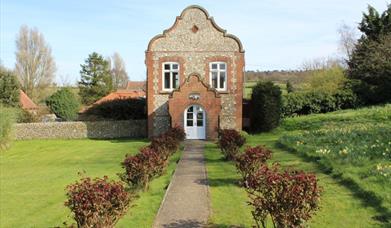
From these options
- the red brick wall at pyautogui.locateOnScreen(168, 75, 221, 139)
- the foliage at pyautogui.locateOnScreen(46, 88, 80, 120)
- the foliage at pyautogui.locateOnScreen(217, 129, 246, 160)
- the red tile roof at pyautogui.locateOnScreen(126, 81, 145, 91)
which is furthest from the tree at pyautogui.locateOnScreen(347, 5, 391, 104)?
the red tile roof at pyautogui.locateOnScreen(126, 81, 145, 91)

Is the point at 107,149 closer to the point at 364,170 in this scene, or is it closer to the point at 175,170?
the point at 175,170

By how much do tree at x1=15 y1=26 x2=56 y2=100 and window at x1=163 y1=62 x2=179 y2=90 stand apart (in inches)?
1297

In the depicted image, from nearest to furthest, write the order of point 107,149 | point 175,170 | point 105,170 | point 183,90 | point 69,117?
point 175,170 → point 105,170 → point 107,149 → point 183,90 → point 69,117

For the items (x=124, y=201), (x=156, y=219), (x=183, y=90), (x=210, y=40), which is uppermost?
(x=210, y=40)

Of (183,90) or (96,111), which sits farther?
(96,111)

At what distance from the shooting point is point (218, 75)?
3388 cm

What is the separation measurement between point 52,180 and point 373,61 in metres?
31.6

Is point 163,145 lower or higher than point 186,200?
higher

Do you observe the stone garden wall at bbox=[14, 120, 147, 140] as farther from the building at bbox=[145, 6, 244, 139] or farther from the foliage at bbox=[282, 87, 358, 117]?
the foliage at bbox=[282, 87, 358, 117]

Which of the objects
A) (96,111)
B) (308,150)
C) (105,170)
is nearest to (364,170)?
(308,150)

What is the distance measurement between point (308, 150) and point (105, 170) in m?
7.80

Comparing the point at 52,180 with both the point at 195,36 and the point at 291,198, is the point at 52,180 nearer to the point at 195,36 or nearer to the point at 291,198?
the point at 291,198

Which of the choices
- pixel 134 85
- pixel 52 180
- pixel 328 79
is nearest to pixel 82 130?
pixel 52 180

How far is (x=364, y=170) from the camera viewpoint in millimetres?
12539
